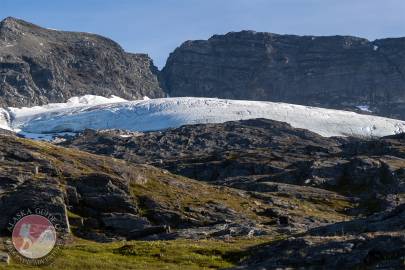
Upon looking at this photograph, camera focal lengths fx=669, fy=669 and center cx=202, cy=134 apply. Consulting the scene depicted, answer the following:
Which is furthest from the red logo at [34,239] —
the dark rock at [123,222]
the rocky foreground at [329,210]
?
the dark rock at [123,222]

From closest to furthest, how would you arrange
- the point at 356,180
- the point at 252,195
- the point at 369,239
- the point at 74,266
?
the point at 369,239 < the point at 74,266 < the point at 252,195 < the point at 356,180

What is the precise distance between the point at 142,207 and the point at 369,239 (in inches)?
2542

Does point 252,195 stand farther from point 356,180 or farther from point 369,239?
point 369,239

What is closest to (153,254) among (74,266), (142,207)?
(74,266)

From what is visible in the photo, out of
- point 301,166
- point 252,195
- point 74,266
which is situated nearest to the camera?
point 74,266

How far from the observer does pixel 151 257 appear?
43250 millimetres

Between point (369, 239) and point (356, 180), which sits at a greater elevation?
point (369, 239)

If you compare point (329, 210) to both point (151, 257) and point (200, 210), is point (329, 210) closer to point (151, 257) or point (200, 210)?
point (200, 210)

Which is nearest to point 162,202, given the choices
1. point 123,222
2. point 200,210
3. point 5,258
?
point 200,210

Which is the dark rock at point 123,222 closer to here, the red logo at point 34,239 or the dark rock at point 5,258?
the red logo at point 34,239

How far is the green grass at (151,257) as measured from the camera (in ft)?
129

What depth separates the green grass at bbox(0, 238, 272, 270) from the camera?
129 feet

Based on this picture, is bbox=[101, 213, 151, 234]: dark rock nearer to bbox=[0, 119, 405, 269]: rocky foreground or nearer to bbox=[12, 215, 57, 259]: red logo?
bbox=[0, 119, 405, 269]: rocky foreground

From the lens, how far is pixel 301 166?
18612 centimetres
